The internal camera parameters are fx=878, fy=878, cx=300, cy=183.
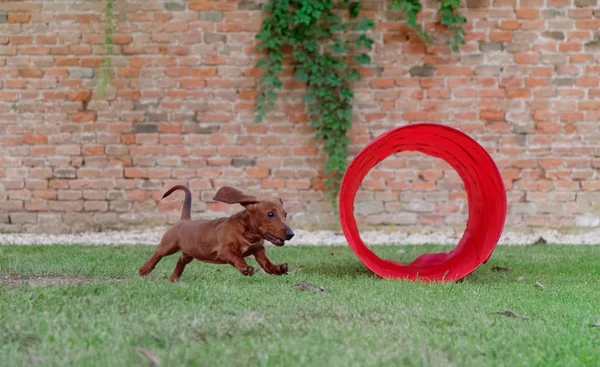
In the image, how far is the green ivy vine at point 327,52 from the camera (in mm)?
8156

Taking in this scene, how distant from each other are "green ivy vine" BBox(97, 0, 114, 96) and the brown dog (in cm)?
414

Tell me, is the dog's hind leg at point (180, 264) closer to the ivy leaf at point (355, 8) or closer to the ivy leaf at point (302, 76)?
the ivy leaf at point (302, 76)

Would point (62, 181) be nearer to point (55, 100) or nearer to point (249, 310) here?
point (55, 100)

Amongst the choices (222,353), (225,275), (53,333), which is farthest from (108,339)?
(225,275)

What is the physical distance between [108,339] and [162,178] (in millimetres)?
5629

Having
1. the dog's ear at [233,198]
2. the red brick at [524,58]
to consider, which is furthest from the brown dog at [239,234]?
the red brick at [524,58]

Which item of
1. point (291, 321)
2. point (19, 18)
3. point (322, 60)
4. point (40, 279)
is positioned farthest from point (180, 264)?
point (19, 18)

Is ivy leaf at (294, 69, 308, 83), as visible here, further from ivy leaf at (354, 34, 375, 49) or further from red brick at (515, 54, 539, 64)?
red brick at (515, 54, 539, 64)

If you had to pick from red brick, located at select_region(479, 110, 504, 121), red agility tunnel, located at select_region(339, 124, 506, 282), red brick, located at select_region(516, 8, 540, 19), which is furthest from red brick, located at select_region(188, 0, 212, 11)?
red agility tunnel, located at select_region(339, 124, 506, 282)

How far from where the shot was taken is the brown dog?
4398 mm

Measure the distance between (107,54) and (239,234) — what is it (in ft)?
14.8

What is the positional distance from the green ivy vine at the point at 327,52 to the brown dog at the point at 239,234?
3.67m

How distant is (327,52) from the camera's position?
325 inches

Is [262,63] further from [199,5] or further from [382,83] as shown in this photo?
[382,83]
